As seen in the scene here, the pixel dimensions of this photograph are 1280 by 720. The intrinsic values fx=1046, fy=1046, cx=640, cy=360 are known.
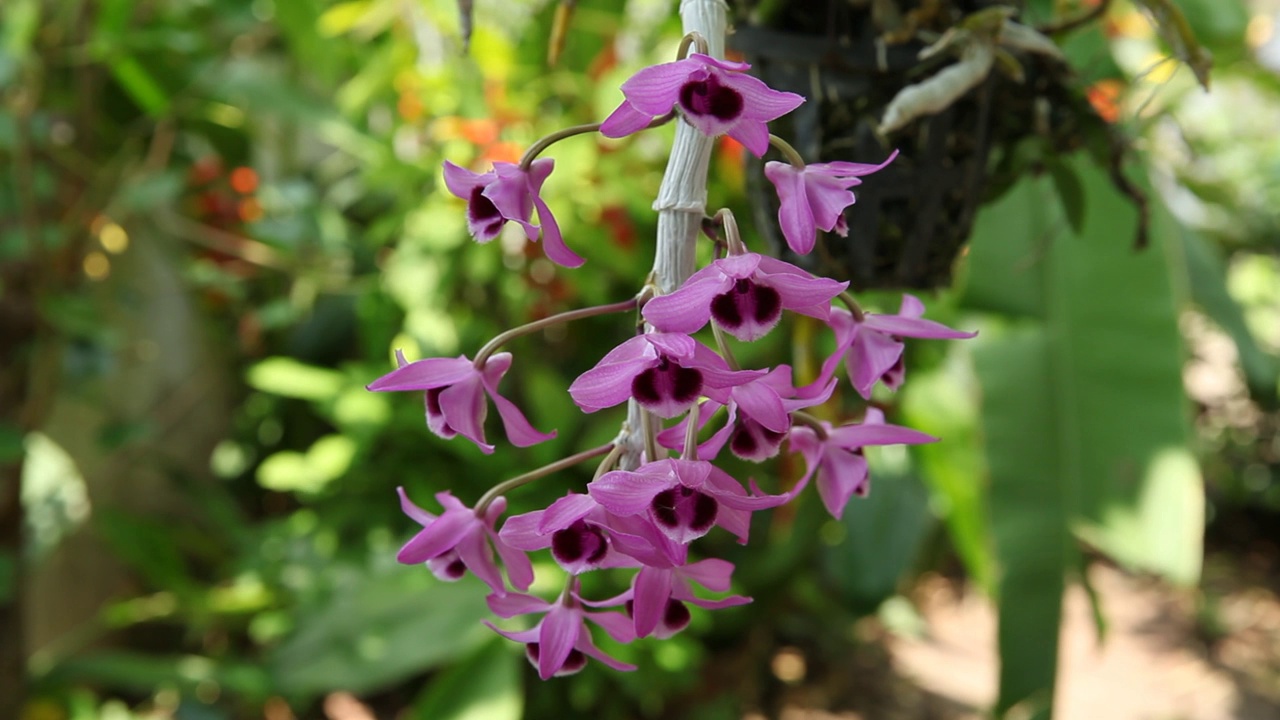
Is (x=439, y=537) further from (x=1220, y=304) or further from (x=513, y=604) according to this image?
(x=1220, y=304)

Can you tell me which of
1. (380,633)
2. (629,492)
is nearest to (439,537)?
(629,492)

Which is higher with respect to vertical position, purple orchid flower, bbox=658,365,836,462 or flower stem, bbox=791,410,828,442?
purple orchid flower, bbox=658,365,836,462

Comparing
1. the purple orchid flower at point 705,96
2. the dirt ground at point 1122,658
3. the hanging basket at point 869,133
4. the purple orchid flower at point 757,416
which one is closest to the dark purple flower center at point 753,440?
the purple orchid flower at point 757,416

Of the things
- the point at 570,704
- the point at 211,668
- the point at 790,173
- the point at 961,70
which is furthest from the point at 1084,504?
the point at 211,668

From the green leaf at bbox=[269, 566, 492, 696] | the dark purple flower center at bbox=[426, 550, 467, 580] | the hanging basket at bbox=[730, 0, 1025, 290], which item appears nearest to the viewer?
the dark purple flower center at bbox=[426, 550, 467, 580]

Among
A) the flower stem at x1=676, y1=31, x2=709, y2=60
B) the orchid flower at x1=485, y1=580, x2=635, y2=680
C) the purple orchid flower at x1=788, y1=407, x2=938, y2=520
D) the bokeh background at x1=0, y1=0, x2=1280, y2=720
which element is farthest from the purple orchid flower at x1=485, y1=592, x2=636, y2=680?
the bokeh background at x1=0, y1=0, x2=1280, y2=720

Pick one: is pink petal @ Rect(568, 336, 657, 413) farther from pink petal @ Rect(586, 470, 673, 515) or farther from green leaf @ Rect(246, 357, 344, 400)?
green leaf @ Rect(246, 357, 344, 400)

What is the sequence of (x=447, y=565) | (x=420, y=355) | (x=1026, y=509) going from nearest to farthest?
(x=447, y=565) → (x=1026, y=509) → (x=420, y=355)

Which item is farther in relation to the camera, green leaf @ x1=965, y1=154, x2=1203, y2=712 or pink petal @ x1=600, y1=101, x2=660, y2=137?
green leaf @ x1=965, y1=154, x2=1203, y2=712
